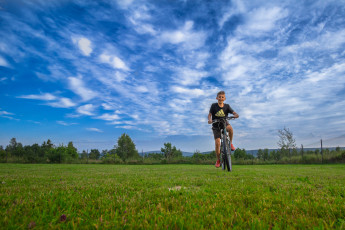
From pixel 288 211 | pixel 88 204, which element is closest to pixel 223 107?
pixel 288 211

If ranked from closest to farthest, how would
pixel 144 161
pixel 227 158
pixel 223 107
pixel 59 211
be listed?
pixel 59 211
pixel 227 158
pixel 223 107
pixel 144 161

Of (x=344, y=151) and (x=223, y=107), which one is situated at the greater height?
(x=223, y=107)

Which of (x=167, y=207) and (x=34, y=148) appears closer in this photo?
(x=167, y=207)

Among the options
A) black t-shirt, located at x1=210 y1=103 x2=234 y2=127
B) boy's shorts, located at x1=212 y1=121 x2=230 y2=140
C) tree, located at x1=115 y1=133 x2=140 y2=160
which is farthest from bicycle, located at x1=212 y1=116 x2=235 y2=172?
tree, located at x1=115 y1=133 x2=140 y2=160

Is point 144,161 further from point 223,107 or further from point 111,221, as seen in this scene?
point 111,221

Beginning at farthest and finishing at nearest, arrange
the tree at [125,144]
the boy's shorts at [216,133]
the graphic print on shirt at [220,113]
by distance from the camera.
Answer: the tree at [125,144] → the boy's shorts at [216,133] → the graphic print on shirt at [220,113]

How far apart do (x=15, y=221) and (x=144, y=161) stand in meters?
30.3

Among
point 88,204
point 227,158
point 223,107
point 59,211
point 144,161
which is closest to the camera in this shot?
point 59,211

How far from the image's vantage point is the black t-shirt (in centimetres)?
818

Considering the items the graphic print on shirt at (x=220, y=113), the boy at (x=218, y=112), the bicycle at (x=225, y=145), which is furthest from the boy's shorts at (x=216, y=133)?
the graphic print on shirt at (x=220, y=113)

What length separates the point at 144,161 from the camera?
31.2 metres

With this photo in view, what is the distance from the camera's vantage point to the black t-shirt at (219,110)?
26.8ft

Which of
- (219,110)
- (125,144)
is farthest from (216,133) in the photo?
(125,144)

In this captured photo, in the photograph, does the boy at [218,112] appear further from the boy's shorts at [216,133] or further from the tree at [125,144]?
the tree at [125,144]
